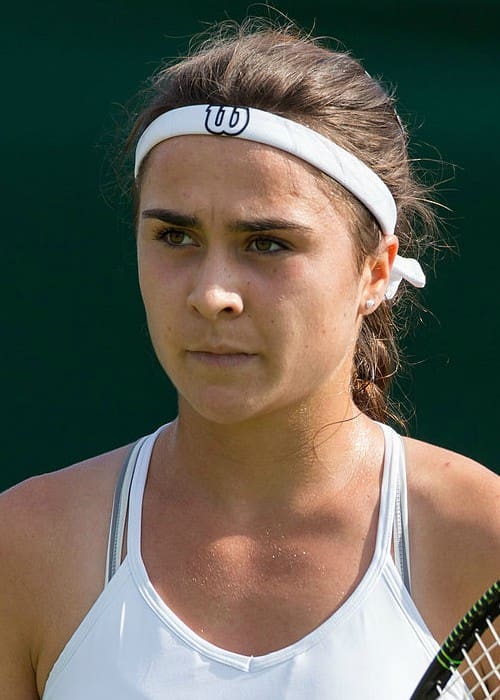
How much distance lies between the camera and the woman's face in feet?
5.95

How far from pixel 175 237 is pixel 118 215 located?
1.21 metres

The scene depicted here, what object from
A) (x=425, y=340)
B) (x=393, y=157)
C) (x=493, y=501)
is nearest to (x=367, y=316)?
(x=393, y=157)

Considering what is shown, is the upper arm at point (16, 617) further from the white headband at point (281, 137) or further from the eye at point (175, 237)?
the white headband at point (281, 137)

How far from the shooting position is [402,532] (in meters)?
1.92

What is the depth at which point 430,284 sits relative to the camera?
3072mm

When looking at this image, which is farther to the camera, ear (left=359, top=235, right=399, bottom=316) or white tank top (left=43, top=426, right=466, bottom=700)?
ear (left=359, top=235, right=399, bottom=316)

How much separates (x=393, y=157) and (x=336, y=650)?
2.34 ft

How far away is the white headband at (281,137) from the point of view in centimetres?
187

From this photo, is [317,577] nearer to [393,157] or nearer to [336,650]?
[336,650]

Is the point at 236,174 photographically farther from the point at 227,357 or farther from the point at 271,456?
the point at 271,456

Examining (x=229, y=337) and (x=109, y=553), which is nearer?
(x=229, y=337)

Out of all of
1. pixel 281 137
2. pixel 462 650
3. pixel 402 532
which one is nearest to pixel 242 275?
pixel 281 137

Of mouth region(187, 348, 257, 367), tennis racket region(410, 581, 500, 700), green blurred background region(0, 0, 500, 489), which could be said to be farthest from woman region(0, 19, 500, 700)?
green blurred background region(0, 0, 500, 489)

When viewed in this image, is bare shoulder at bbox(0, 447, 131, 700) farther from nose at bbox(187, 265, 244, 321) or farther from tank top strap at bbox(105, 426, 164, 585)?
nose at bbox(187, 265, 244, 321)
